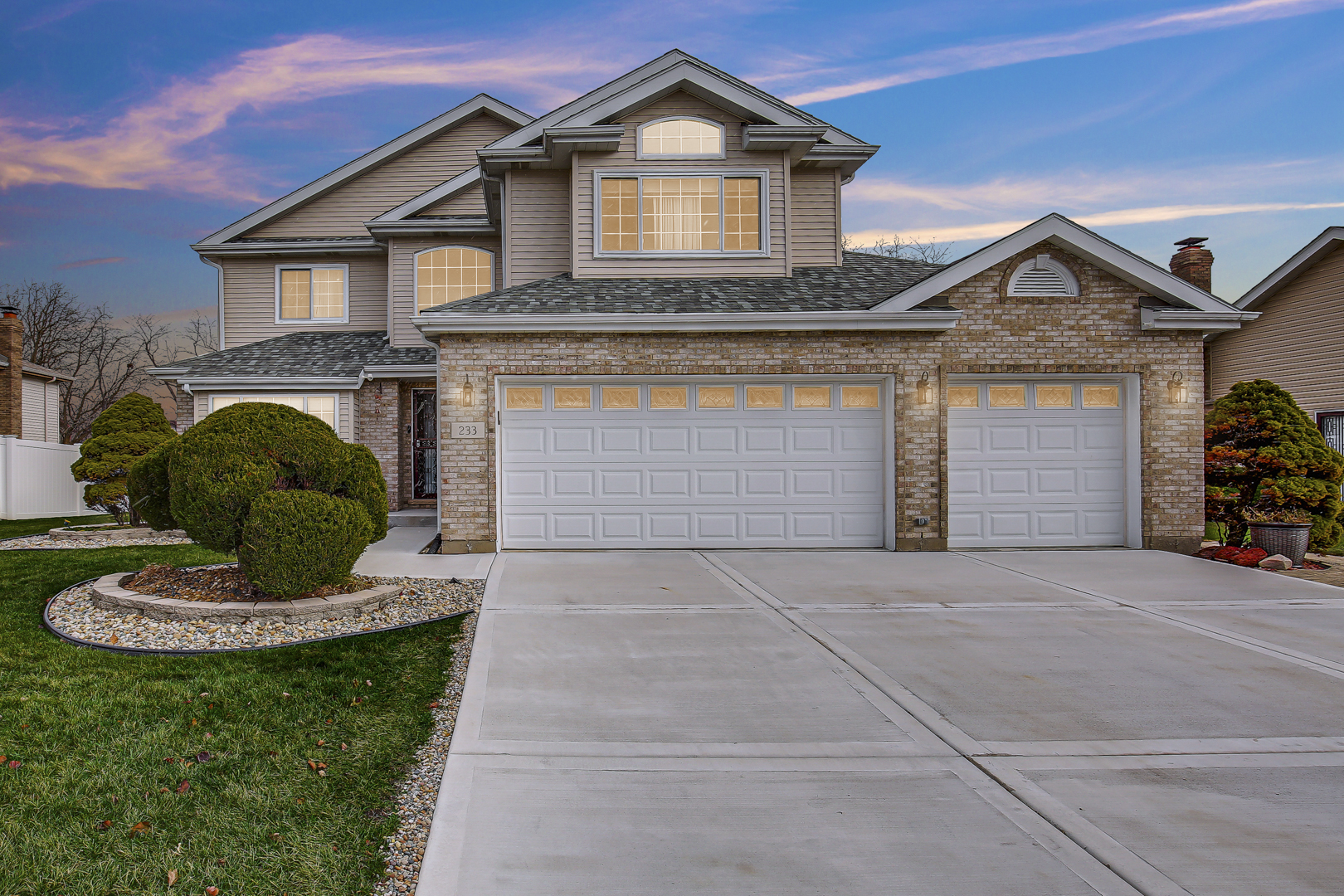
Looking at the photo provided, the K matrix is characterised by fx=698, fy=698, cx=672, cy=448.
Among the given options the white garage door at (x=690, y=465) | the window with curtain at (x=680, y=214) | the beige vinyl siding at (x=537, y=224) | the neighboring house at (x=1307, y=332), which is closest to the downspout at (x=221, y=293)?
the beige vinyl siding at (x=537, y=224)

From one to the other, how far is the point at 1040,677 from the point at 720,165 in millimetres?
9545

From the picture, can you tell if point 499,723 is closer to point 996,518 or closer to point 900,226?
point 996,518

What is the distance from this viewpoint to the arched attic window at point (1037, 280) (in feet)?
33.2

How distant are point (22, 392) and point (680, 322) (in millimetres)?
21655

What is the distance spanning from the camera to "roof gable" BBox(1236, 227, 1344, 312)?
15.9m

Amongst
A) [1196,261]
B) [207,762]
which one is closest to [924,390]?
[207,762]

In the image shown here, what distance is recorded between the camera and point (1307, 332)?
17.1 m

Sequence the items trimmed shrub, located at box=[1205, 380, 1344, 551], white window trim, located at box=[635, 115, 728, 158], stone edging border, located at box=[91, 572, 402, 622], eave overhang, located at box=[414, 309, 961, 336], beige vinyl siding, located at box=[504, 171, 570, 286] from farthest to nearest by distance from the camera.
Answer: beige vinyl siding, located at box=[504, 171, 570, 286] < white window trim, located at box=[635, 115, 728, 158] < eave overhang, located at box=[414, 309, 961, 336] < trimmed shrub, located at box=[1205, 380, 1344, 551] < stone edging border, located at box=[91, 572, 402, 622]

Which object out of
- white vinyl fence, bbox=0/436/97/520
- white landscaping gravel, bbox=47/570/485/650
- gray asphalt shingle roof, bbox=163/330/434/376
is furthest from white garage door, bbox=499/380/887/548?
white vinyl fence, bbox=0/436/97/520

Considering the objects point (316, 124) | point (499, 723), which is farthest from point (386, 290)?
point (499, 723)

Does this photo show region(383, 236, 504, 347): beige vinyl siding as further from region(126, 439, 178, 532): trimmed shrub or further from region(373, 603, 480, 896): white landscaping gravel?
region(373, 603, 480, 896): white landscaping gravel

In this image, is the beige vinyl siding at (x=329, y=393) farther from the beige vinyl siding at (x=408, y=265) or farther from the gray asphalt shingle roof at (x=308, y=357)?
the beige vinyl siding at (x=408, y=265)

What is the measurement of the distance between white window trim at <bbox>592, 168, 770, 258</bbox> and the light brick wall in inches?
88.2

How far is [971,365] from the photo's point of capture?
10.2 metres
